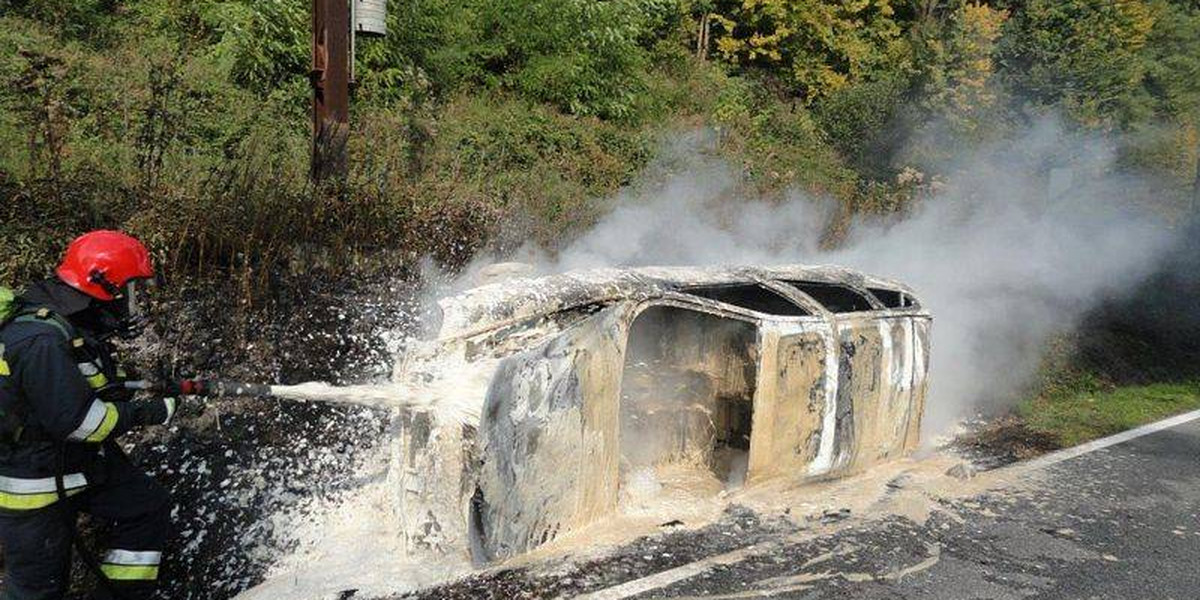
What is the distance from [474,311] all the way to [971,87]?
17789mm

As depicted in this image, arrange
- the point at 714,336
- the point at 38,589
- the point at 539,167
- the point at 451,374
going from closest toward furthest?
the point at 38,589
the point at 451,374
the point at 714,336
the point at 539,167

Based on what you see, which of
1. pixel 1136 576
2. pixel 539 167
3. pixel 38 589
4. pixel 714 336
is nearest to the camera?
pixel 38 589

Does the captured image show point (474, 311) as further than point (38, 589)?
Yes

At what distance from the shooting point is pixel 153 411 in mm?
3270

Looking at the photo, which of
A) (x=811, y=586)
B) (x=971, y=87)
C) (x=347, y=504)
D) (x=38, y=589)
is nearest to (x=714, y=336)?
(x=811, y=586)

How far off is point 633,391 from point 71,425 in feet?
11.1

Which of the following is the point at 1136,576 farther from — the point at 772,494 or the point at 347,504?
the point at 347,504

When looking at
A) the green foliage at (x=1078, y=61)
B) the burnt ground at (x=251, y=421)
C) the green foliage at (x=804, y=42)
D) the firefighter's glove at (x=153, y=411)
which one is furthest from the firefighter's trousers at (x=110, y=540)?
the green foliage at (x=804, y=42)

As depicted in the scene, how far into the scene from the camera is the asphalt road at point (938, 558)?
386 centimetres

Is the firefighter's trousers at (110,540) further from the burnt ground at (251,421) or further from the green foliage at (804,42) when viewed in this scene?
the green foliage at (804,42)

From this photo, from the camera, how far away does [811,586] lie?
394 cm

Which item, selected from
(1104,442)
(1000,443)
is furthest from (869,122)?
(1000,443)

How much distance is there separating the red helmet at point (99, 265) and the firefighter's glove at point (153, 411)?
45 cm

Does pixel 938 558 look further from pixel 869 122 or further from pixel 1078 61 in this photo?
pixel 1078 61
